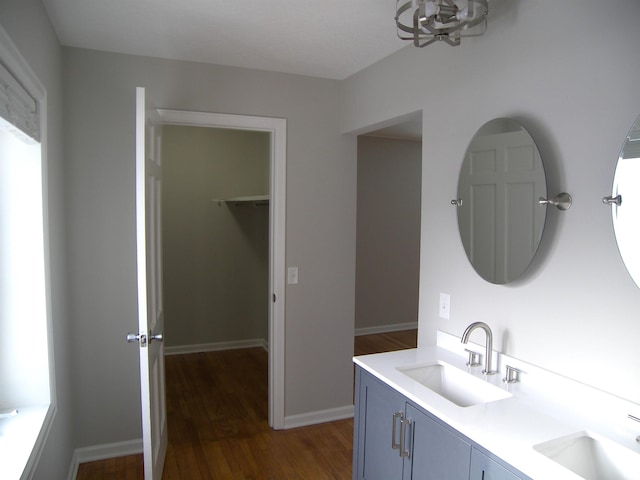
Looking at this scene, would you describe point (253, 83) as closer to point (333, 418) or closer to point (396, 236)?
point (333, 418)

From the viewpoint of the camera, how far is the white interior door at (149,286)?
81.6 inches

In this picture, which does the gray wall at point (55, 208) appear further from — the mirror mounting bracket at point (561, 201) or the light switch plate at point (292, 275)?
the mirror mounting bracket at point (561, 201)

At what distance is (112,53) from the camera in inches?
106

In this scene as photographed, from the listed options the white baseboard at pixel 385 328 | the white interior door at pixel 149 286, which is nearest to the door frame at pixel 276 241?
the white interior door at pixel 149 286

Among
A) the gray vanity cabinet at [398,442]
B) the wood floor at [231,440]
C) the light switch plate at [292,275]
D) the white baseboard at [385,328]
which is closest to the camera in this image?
the gray vanity cabinet at [398,442]

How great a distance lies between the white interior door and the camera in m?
2.07

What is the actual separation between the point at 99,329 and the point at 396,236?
3.75m

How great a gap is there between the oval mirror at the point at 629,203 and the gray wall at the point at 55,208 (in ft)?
6.75

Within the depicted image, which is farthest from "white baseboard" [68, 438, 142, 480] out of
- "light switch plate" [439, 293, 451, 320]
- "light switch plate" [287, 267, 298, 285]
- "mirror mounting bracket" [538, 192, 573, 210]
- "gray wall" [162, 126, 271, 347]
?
"mirror mounting bracket" [538, 192, 573, 210]

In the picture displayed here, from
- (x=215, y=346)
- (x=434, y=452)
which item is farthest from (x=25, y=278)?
(x=215, y=346)

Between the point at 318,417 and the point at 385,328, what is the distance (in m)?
2.57

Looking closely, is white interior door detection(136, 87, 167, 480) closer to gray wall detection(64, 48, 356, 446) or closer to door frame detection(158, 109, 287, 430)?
gray wall detection(64, 48, 356, 446)

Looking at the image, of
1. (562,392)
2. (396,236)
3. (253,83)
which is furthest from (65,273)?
(396,236)

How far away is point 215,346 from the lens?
16.2 feet
